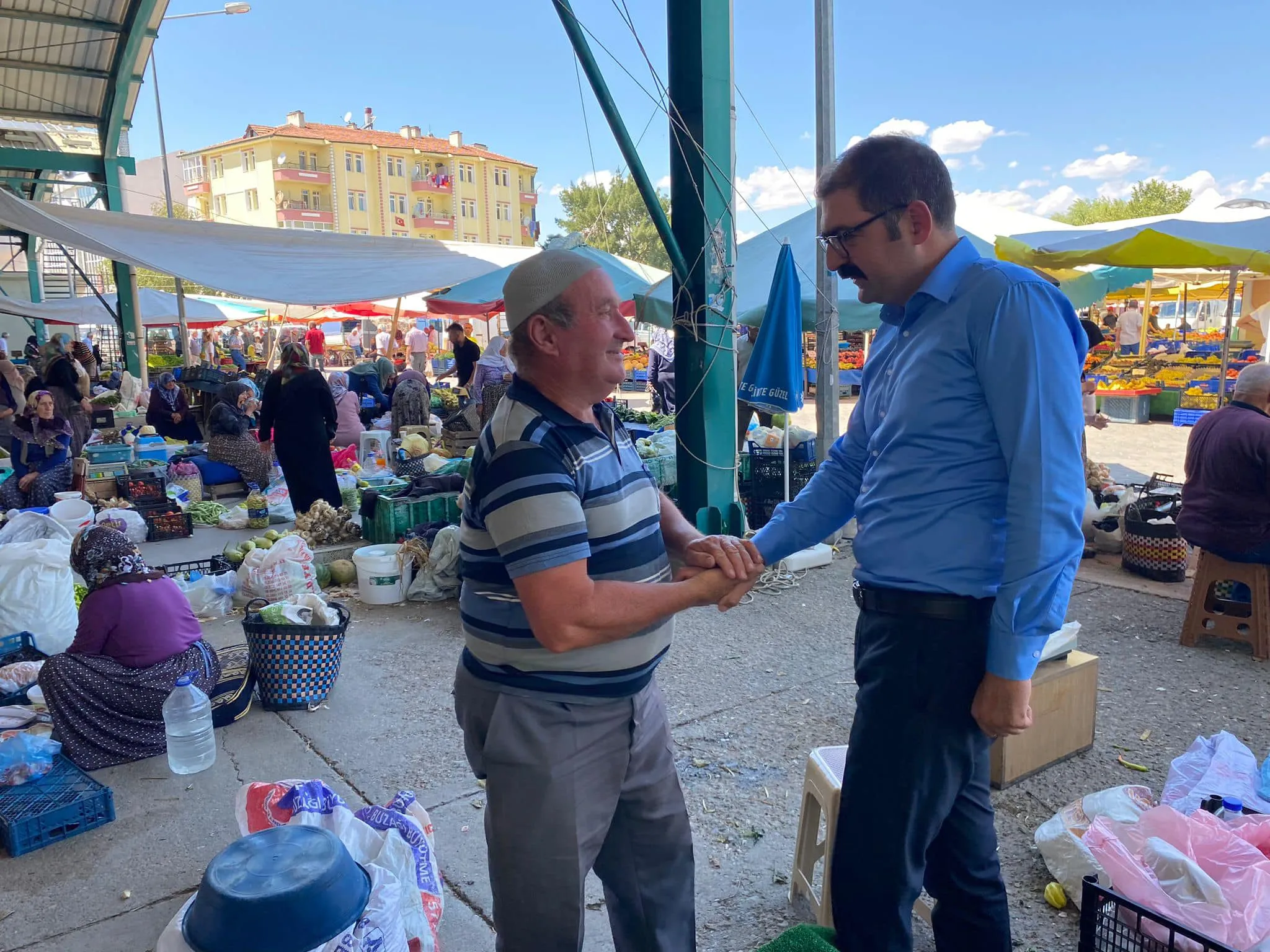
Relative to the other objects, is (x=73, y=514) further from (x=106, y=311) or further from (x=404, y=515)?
(x=106, y=311)

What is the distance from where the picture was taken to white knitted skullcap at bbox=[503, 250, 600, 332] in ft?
5.75

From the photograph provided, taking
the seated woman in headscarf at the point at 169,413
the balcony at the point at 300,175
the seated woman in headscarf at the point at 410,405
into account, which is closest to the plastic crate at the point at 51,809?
the seated woman in headscarf at the point at 410,405

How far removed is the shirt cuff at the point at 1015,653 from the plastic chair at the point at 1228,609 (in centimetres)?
424

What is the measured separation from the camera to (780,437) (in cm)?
823

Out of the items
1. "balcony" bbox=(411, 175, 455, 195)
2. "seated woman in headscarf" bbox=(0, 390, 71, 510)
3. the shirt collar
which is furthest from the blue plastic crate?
"balcony" bbox=(411, 175, 455, 195)

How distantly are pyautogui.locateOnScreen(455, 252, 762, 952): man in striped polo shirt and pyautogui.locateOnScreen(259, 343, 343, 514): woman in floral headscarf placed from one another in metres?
6.60

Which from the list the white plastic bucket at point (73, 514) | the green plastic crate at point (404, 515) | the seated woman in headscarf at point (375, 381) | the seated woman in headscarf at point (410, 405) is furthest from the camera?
the seated woman in headscarf at point (375, 381)

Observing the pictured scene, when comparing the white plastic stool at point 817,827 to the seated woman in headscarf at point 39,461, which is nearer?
the white plastic stool at point 817,827

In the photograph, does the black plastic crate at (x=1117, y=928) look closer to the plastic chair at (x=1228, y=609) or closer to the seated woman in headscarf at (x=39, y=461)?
the plastic chair at (x=1228, y=609)

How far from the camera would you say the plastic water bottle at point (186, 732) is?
386cm

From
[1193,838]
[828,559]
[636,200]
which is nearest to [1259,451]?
[828,559]

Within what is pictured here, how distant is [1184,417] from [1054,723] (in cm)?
1333

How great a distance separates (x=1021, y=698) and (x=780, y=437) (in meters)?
→ 6.61

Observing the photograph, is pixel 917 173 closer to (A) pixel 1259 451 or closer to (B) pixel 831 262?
(B) pixel 831 262
